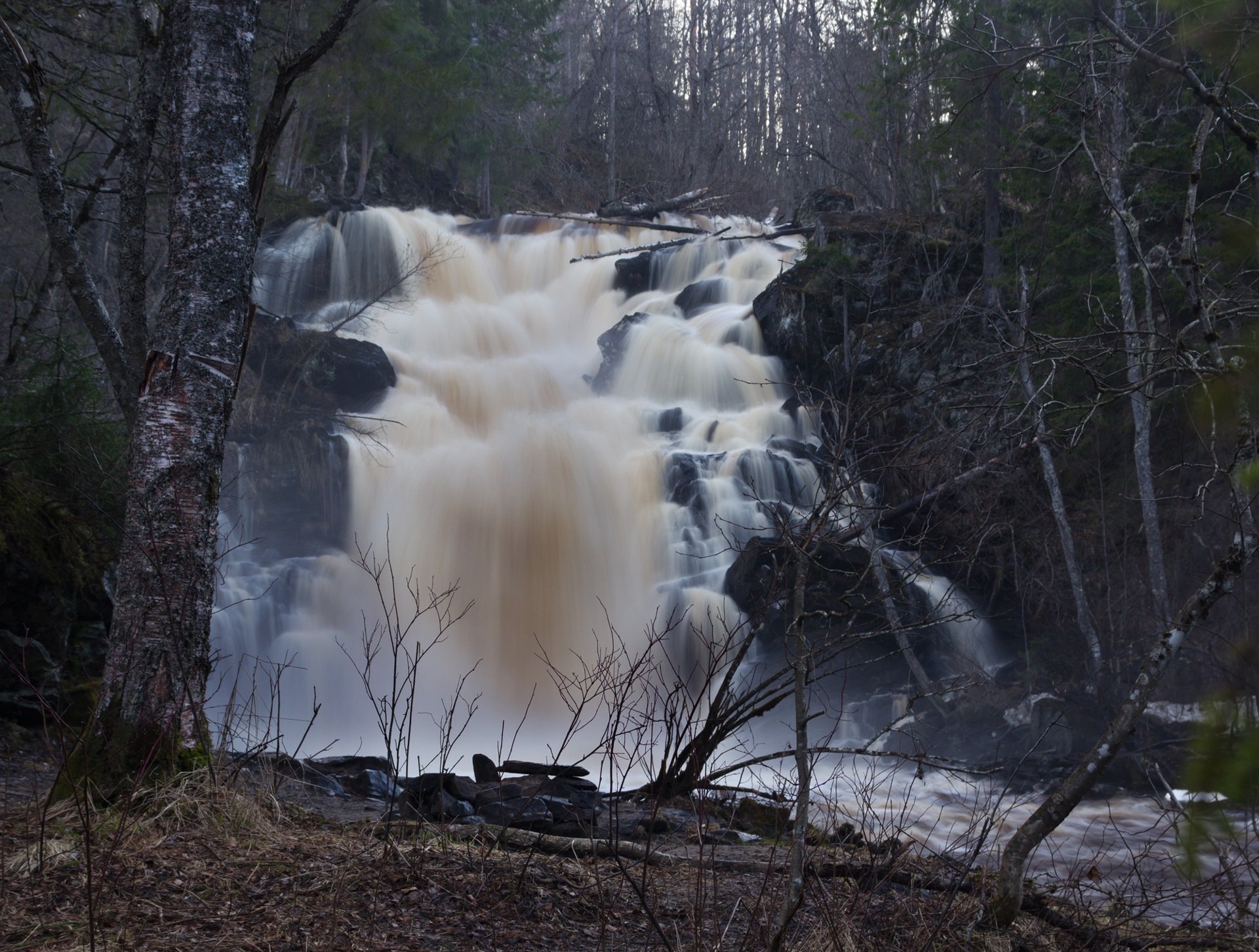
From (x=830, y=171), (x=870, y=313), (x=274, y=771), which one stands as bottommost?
(x=274, y=771)

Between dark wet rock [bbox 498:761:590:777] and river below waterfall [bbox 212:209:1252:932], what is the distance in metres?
1.96

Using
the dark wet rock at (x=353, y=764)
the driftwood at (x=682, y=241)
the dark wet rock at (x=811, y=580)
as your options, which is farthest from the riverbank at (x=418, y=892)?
the driftwood at (x=682, y=241)

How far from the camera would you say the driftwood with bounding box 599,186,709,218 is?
26.1 meters

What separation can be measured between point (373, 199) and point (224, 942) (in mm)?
23618

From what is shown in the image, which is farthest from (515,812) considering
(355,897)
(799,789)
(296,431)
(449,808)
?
(296,431)

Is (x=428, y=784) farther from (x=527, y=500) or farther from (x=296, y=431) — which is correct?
(x=296, y=431)

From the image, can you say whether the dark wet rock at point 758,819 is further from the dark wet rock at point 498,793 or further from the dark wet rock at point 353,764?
the dark wet rock at point 353,764

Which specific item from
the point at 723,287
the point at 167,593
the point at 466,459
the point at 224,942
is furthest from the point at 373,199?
the point at 224,942

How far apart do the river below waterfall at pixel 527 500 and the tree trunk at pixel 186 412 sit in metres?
4.30

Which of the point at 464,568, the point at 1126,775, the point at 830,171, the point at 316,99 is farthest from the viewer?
the point at 830,171

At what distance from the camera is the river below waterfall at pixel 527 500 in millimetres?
11195

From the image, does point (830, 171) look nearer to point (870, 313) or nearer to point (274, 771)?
point (870, 313)

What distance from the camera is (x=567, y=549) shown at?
14.1m

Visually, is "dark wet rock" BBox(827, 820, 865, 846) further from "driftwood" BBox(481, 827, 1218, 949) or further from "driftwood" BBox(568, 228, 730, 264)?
"driftwood" BBox(568, 228, 730, 264)
